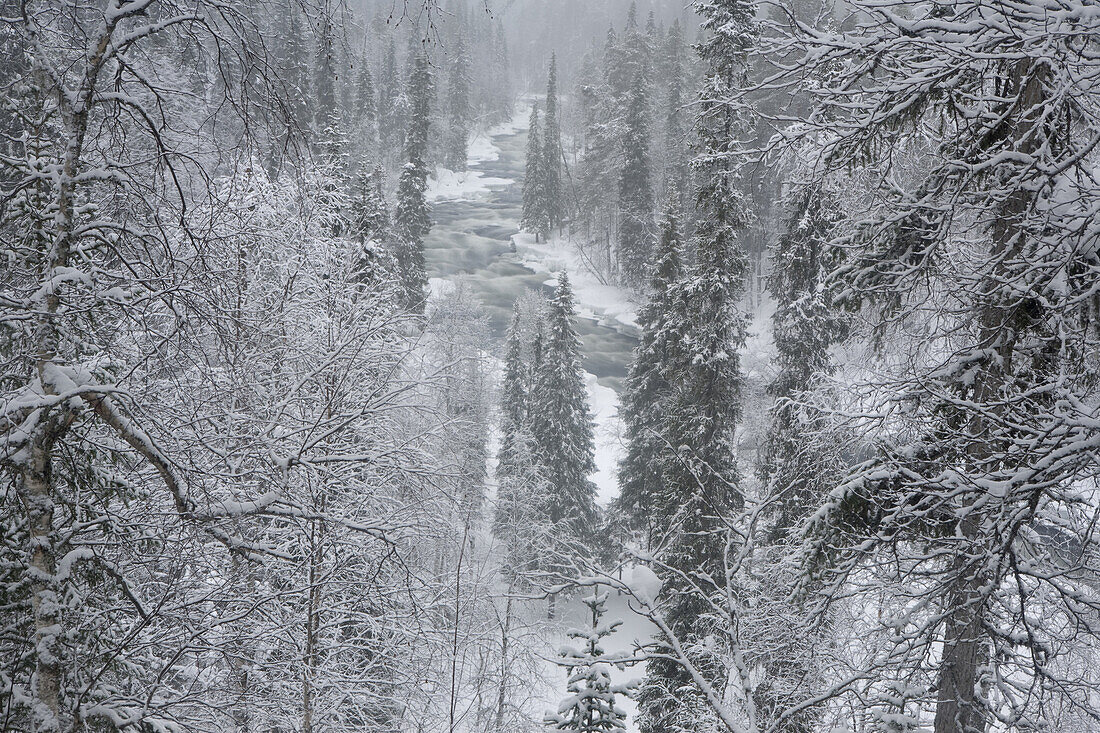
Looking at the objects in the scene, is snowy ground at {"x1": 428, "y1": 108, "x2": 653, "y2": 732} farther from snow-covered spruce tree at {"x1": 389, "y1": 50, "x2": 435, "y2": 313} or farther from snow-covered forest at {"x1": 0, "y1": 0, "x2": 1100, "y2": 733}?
snow-covered spruce tree at {"x1": 389, "y1": 50, "x2": 435, "y2": 313}

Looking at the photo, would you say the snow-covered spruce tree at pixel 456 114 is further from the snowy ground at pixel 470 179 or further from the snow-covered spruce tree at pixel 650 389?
the snow-covered spruce tree at pixel 650 389

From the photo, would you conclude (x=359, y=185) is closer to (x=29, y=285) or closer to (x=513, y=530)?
(x=513, y=530)

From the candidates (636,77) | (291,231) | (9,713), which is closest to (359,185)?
(291,231)

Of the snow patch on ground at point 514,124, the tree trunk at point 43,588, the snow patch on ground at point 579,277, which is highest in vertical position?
the snow patch on ground at point 514,124

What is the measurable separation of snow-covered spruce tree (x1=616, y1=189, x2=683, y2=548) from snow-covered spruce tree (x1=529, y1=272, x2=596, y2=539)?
6.30 feet

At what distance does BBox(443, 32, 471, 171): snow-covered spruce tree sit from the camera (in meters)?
78.5

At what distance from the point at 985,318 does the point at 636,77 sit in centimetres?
4883

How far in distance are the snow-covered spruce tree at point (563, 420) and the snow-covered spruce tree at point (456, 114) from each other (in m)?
57.9

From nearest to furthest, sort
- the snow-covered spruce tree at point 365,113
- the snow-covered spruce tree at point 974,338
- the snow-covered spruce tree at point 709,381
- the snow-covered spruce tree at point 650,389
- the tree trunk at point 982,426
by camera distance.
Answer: the snow-covered spruce tree at point 974,338 → the tree trunk at point 982,426 → the snow-covered spruce tree at point 709,381 → the snow-covered spruce tree at point 650,389 → the snow-covered spruce tree at point 365,113

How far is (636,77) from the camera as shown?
4966 cm

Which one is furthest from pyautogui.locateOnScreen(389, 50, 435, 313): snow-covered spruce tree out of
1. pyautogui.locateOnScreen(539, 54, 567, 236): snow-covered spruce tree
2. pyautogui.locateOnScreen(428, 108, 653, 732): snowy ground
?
pyautogui.locateOnScreen(539, 54, 567, 236): snow-covered spruce tree

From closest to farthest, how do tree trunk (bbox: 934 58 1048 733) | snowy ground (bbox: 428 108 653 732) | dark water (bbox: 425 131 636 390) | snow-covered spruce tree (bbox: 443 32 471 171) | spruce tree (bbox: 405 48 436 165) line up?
1. tree trunk (bbox: 934 58 1048 733)
2. snowy ground (bbox: 428 108 653 732)
3. spruce tree (bbox: 405 48 436 165)
4. dark water (bbox: 425 131 636 390)
5. snow-covered spruce tree (bbox: 443 32 471 171)

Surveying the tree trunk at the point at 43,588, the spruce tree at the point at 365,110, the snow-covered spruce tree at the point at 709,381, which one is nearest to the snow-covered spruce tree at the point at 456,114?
the spruce tree at the point at 365,110

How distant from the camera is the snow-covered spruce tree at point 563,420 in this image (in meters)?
27.1
